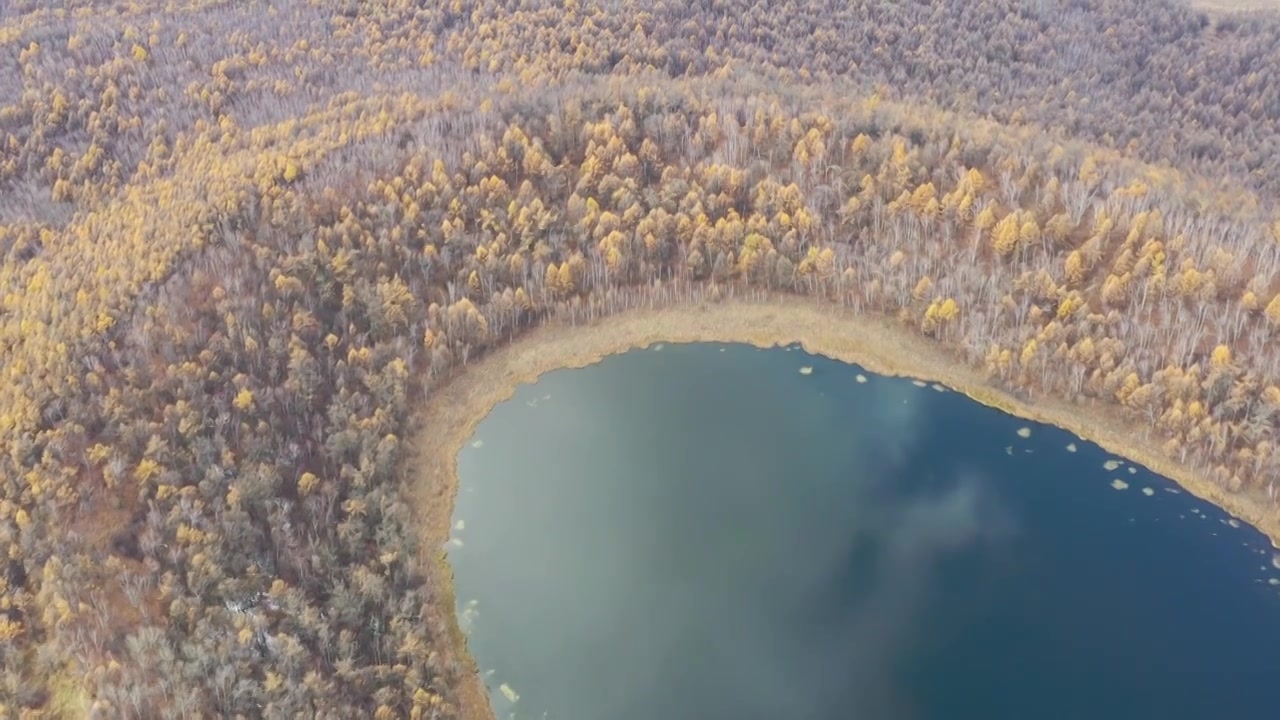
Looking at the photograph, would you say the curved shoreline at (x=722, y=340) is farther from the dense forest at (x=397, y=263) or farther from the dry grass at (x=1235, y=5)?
the dry grass at (x=1235, y=5)

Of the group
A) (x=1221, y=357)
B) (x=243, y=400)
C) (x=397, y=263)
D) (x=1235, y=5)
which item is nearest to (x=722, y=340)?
(x=397, y=263)

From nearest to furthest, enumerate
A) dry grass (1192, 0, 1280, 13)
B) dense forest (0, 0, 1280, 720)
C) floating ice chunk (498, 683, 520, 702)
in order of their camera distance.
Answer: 1. floating ice chunk (498, 683, 520, 702)
2. dense forest (0, 0, 1280, 720)
3. dry grass (1192, 0, 1280, 13)

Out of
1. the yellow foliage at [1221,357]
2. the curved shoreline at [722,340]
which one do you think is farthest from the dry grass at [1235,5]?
the curved shoreline at [722,340]

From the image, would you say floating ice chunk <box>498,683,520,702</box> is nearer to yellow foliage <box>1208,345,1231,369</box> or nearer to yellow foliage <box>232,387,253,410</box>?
yellow foliage <box>232,387,253,410</box>

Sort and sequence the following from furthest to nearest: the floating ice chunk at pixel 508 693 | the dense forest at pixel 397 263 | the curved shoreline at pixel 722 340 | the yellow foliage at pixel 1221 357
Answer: the yellow foliage at pixel 1221 357, the curved shoreline at pixel 722 340, the dense forest at pixel 397 263, the floating ice chunk at pixel 508 693

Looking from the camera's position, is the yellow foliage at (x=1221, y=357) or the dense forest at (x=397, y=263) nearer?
the dense forest at (x=397, y=263)

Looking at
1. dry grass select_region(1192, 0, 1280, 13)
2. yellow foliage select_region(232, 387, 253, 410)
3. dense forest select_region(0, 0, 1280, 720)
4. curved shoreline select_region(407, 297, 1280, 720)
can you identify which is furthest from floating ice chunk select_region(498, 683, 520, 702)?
dry grass select_region(1192, 0, 1280, 13)
